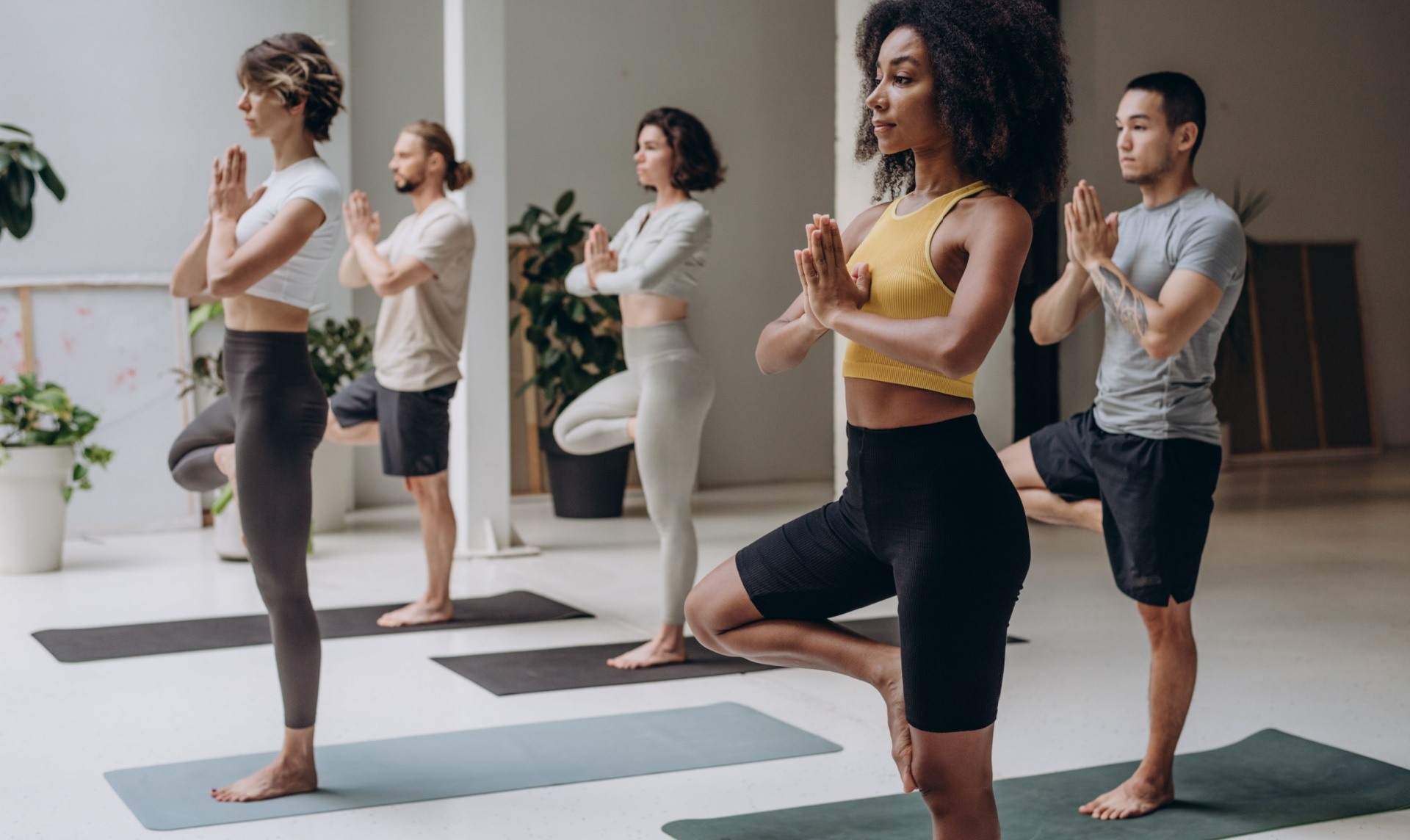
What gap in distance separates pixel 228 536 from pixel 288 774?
3681 mm

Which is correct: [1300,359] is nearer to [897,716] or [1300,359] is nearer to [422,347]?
[422,347]

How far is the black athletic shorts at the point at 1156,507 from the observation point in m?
3.28

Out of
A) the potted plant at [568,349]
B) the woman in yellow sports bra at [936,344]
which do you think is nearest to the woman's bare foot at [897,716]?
the woman in yellow sports bra at [936,344]

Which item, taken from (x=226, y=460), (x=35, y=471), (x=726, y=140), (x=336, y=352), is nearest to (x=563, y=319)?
(x=336, y=352)

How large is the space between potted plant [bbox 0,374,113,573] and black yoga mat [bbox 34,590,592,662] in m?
1.38

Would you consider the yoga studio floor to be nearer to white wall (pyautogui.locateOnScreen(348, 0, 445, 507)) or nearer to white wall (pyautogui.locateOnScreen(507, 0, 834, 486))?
white wall (pyautogui.locateOnScreen(348, 0, 445, 507))

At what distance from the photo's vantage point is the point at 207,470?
4094 mm

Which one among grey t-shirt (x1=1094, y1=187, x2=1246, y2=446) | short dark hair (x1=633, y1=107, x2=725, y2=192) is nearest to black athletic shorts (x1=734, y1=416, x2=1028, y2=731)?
grey t-shirt (x1=1094, y1=187, x2=1246, y2=446)

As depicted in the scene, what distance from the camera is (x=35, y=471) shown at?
6582mm

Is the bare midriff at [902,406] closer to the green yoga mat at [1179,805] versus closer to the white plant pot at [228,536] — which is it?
the green yoga mat at [1179,805]

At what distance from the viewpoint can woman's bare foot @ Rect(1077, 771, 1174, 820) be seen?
11.0ft

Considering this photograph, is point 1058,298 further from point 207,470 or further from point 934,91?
point 207,470

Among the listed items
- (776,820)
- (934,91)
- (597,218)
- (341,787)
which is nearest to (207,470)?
(341,787)

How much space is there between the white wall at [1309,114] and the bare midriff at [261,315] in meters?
7.65
